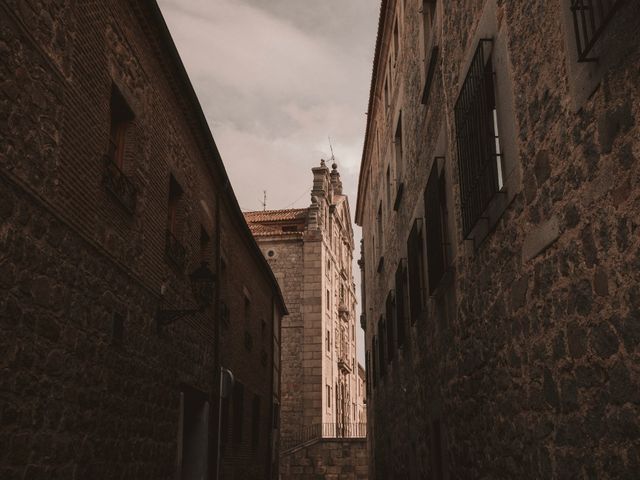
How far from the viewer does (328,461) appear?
30.0m

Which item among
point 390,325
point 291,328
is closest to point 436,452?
point 390,325

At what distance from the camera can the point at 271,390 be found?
68.6 ft

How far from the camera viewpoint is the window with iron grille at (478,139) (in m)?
6.38

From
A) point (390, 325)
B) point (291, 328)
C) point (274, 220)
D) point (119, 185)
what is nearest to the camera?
point (119, 185)

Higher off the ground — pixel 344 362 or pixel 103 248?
pixel 344 362

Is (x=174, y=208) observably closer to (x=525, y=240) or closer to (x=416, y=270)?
(x=416, y=270)

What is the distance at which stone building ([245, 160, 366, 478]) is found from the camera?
35312 millimetres

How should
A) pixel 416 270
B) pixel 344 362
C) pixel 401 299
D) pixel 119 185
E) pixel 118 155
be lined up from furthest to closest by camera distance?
1. pixel 344 362
2. pixel 401 299
3. pixel 416 270
4. pixel 118 155
5. pixel 119 185

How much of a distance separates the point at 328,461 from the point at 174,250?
72.1 feet

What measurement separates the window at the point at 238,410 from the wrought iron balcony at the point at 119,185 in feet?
25.9

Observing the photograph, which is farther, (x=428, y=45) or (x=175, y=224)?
(x=175, y=224)

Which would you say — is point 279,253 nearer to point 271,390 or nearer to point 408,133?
point 271,390

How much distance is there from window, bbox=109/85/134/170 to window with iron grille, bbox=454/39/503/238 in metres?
3.82

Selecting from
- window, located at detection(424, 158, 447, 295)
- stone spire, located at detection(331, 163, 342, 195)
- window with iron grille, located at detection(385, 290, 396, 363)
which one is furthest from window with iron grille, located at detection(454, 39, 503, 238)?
stone spire, located at detection(331, 163, 342, 195)
